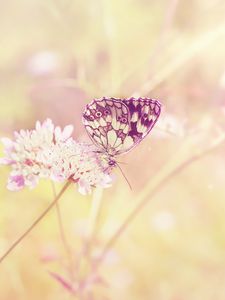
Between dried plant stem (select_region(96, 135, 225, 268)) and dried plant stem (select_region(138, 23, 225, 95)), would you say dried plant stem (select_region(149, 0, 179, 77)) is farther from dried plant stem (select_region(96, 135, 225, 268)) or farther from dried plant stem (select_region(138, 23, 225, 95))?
dried plant stem (select_region(96, 135, 225, 268))

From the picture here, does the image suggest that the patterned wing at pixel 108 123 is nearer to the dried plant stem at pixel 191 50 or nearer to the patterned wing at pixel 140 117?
the patterned wing at pixel 140 117

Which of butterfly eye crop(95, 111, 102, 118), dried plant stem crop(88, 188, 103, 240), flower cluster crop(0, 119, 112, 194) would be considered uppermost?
butterfly eye crop(95, 111, 102, 118)

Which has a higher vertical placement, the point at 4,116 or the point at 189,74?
the point at 189,74

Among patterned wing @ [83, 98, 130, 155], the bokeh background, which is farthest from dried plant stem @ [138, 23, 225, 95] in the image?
patterned wing @ [83, 98, 130, 155]

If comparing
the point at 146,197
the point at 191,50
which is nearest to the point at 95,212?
the point at 146,197

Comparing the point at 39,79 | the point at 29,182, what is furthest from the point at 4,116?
the point at 29,182

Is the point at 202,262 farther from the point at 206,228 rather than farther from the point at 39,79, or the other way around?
the point at 39,79

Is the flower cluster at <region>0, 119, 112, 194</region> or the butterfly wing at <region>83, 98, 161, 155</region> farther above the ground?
the butterfly wing at <region>83, 98, 161, 155</region>

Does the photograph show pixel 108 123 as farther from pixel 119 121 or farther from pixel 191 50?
pixel 191 50
